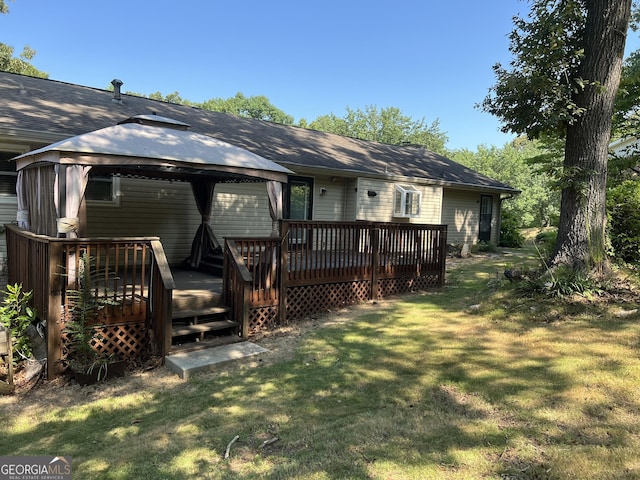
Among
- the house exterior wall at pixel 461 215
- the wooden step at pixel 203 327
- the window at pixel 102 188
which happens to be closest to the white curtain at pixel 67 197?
the wooden step at pixel 203 327

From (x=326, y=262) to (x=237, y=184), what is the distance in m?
3.93

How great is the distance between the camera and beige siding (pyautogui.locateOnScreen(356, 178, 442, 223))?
1222cm

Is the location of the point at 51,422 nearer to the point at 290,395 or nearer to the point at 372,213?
the point at 290,395

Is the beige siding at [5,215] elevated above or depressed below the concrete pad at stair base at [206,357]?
above

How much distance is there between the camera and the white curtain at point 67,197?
4.72m

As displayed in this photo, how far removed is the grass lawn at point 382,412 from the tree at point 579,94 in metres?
1.35

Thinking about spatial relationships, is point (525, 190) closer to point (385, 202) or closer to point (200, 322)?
point (385, 202)

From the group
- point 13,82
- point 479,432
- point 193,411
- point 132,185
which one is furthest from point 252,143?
point 479,432

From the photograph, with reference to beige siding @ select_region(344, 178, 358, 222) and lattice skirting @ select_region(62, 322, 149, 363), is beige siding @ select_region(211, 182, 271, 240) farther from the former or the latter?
lattice skirting @ select_region(62, 322, 149, 363)

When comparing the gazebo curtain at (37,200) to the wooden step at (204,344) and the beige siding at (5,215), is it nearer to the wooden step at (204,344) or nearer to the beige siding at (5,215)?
the beige siding at (5,215)

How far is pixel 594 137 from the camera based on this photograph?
255 inches

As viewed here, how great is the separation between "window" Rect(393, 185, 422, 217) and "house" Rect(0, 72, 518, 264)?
32mm

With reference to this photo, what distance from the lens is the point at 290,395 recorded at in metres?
3.94

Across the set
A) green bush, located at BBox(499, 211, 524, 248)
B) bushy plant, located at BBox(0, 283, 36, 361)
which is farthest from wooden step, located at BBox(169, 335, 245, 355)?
green bush, located at BBox(499, 211, 524, 248)
